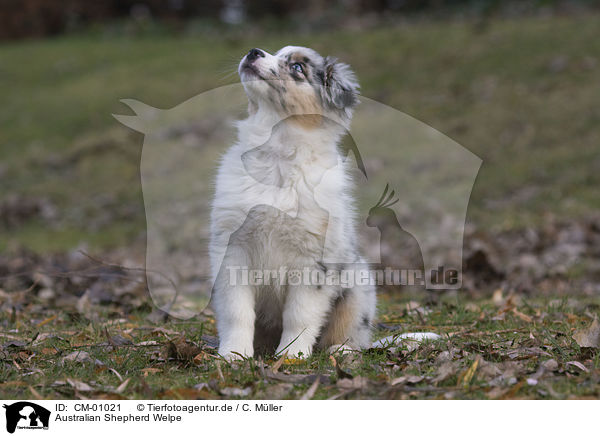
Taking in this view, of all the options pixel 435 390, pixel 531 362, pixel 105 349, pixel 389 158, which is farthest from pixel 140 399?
pixel 389 158

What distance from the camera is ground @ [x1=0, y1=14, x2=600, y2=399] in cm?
335

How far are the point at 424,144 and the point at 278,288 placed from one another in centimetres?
Answer: 942

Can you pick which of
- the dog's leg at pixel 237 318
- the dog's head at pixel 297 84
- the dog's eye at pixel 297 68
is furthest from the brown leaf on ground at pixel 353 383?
the dog's eye at pixel 297 68

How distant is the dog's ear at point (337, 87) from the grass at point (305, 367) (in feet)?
5.12

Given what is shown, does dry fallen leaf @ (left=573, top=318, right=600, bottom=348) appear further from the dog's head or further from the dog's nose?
the dog's nose

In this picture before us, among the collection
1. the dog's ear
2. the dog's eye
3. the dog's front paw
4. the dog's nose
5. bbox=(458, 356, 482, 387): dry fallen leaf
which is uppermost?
the dog's nose

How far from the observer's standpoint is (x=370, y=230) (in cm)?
991

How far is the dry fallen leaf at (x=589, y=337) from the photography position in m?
3.77

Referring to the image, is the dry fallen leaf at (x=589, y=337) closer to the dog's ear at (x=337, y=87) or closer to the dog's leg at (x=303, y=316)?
the dog's leg at (x=303, y=316)

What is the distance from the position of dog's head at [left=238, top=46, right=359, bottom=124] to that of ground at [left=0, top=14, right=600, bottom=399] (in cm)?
38

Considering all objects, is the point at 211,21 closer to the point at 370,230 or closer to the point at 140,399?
the point at 370,230

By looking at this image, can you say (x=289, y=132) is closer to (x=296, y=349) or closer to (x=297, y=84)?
(x=297, y=84)
